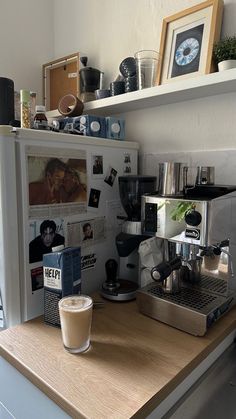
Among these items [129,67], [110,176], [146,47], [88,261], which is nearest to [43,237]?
[88,261]

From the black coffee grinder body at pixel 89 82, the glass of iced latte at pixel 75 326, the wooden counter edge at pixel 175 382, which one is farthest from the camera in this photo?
the black coffee grinder body at pixel 89 82

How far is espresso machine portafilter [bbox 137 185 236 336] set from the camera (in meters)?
0.74

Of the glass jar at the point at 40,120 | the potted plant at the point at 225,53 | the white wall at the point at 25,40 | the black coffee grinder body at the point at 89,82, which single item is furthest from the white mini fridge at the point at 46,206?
the white wall at the point at 25,40

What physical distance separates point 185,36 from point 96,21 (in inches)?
22.0

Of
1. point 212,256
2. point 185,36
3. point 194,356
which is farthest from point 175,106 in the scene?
point 194,356

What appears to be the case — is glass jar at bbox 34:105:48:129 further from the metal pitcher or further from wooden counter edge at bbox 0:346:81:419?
wooden counter edge at bbox 0:346:81:419

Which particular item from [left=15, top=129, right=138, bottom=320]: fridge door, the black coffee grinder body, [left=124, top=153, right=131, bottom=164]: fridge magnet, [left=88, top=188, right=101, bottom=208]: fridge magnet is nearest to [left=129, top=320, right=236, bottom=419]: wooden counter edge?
[left=15, top=129, right=138, bottom=320]: fridge door

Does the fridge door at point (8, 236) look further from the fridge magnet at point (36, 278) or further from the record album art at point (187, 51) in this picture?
the record album art at point (187, 51)

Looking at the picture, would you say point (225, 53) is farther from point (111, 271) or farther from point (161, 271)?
point (111, 271)

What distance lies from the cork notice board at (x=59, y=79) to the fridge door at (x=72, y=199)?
0.50 meters

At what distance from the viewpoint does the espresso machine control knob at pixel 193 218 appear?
72cm

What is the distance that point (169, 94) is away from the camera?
3.27 feet

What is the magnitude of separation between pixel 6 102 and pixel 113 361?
2.92 feet

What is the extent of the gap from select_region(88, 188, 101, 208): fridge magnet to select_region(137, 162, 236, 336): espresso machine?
24 centimetres
